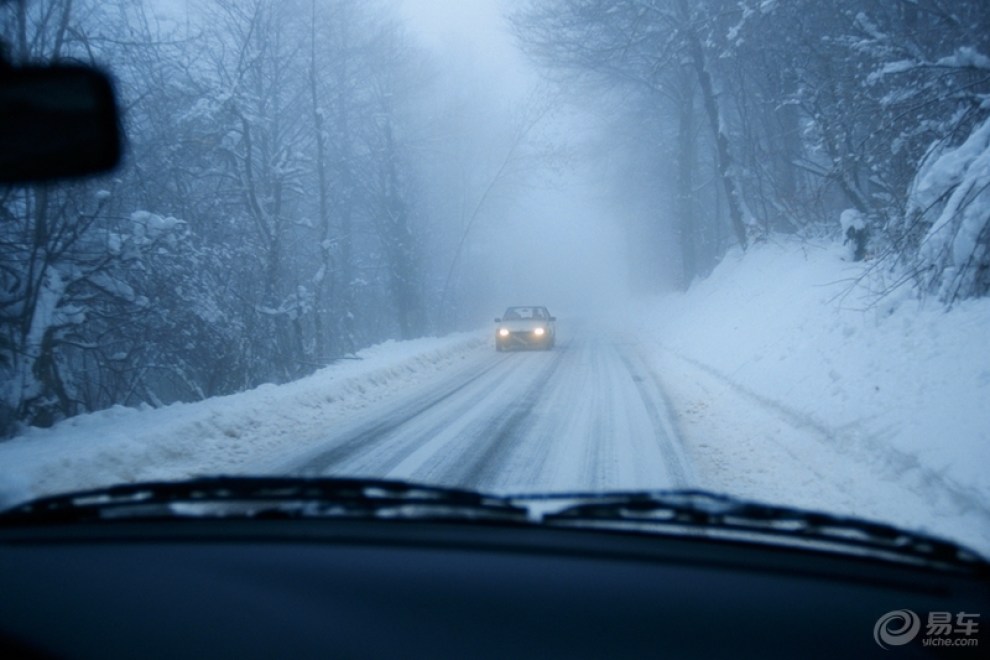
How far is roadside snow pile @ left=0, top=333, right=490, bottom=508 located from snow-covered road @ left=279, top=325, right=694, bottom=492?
641 mm

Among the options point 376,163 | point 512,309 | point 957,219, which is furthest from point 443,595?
point 376,163

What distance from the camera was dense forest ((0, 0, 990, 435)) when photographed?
9117 mm

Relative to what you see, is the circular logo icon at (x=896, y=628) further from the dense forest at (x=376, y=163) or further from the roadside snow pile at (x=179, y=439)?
the dense forest at (x=376, y=163)

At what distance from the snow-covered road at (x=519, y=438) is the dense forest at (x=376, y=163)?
431 centimetres

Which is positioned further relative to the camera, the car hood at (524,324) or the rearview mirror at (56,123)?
the car hood at (524,324)

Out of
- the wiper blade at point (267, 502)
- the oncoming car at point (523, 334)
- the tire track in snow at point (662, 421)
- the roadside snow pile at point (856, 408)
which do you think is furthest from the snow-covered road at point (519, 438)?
the oncoming car at point (523, 334)

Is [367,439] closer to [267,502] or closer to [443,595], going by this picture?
[267,502]

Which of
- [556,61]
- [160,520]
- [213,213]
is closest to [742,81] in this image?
[556,61]

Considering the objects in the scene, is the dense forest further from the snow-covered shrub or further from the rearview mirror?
the rearview mirror

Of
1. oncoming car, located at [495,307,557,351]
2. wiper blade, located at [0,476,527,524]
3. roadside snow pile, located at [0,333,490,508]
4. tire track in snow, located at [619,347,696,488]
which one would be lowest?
tire track in snow, located at [619,347,696,488]

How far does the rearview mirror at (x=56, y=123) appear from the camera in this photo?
11.7 feet

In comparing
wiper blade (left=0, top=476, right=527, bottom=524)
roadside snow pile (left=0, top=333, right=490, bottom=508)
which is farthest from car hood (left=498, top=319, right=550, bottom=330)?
wiper blade (left=0, top=476, right=527, bottom=524)

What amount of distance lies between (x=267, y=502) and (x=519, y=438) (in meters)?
5.66

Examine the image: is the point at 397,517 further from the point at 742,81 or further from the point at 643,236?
the point at 643,236
